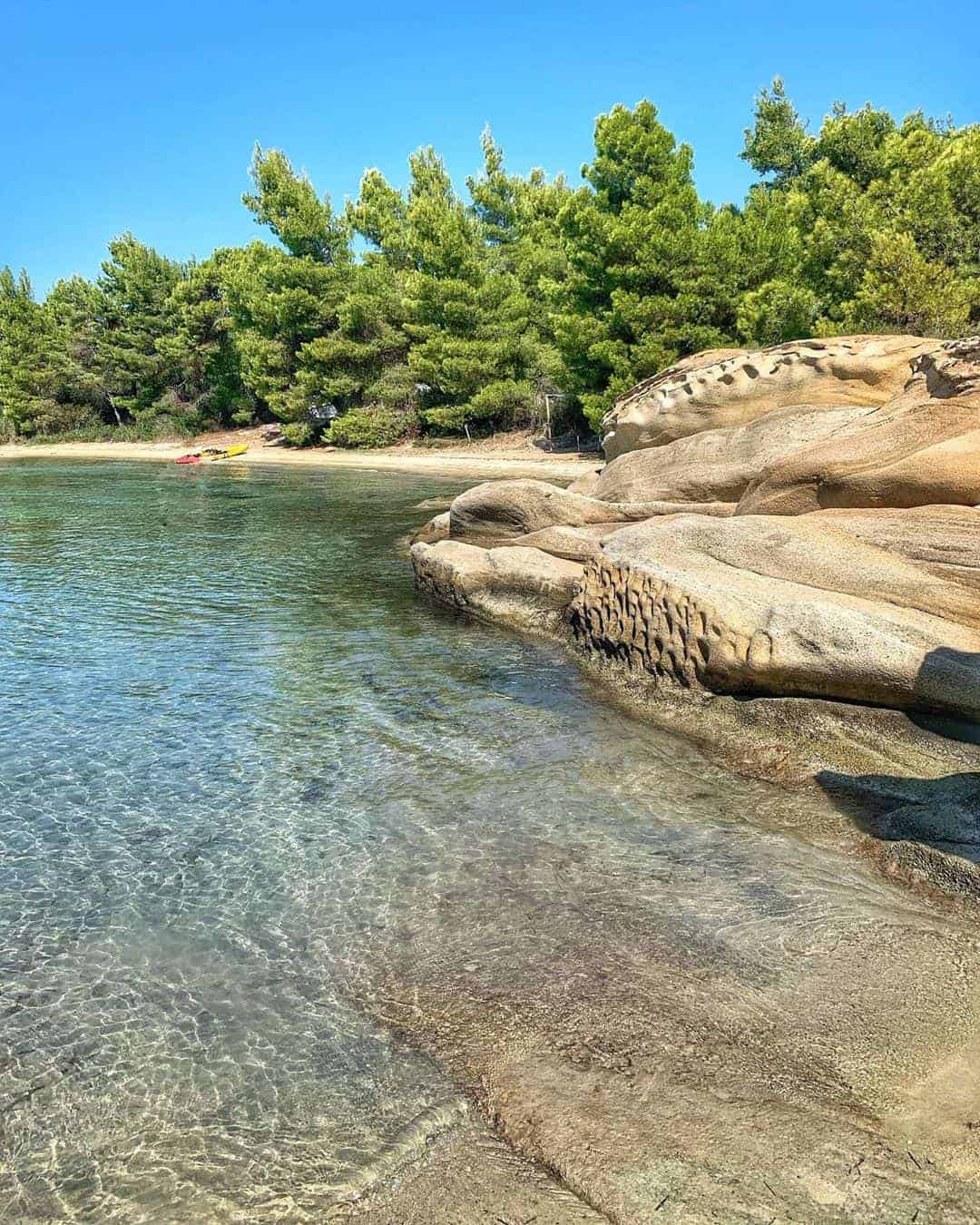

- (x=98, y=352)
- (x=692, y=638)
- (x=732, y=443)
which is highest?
(x=98, y=352)

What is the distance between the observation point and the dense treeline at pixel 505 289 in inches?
1018

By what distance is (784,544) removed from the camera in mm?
8305

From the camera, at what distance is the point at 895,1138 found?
3.16m

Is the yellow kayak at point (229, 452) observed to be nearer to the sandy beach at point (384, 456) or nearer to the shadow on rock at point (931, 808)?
the sandy beach at point (384, 456)

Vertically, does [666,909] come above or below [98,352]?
below

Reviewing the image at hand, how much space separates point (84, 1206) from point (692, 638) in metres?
6.15

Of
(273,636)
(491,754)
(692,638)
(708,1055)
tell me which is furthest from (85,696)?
(708,1055)

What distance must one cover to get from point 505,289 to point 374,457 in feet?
29.8

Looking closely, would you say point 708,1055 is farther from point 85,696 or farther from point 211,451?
point 211,451

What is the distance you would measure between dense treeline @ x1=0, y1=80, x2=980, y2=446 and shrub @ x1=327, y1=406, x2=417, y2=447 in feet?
0.32

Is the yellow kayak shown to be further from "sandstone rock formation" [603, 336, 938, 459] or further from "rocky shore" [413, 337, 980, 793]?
"rocky shore" [413, 337, 980, 793]

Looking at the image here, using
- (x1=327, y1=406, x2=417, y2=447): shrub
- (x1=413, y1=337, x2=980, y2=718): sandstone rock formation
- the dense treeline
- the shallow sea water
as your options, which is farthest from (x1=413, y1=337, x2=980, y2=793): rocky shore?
(x1=327, y1=406, x2=417, y2=447): shrub

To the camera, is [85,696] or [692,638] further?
[85,696]

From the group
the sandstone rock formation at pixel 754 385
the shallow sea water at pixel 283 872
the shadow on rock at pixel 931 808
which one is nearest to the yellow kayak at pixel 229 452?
the sandstone rock formation at pixel 754 385
